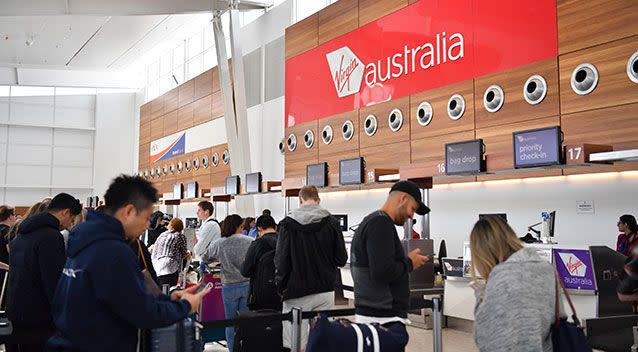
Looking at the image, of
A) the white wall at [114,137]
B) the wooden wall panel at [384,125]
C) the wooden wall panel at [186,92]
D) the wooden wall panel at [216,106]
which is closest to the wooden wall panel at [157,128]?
the wooden wall panel at [186,92]

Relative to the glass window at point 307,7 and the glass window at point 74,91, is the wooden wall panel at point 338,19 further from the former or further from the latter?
the glass window at point 74,91

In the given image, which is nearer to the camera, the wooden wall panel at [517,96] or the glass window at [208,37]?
the wooden wall panel at [517,96]

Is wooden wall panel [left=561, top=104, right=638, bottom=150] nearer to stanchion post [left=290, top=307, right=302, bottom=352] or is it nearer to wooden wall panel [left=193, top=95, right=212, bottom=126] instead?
stanchion post [left=290, top=307, right=302, bottom=352]

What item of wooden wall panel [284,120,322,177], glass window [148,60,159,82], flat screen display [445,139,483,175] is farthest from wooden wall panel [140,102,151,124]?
flat screen display [445,139,483,175]

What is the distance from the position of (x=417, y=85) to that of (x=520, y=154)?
2.87 m

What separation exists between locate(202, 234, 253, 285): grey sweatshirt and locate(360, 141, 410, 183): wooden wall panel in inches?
139

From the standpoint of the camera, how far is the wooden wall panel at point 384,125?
28.4ft

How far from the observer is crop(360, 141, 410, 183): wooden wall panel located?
8562 millimetres

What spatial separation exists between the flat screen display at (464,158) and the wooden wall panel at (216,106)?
351 inches

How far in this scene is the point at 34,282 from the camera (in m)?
2.72

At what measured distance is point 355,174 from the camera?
27.5ft

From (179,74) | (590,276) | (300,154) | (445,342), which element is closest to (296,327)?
(590,276)

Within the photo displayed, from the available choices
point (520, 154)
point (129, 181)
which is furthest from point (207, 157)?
point (129, 181)

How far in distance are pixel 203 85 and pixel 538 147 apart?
11.4 metres
